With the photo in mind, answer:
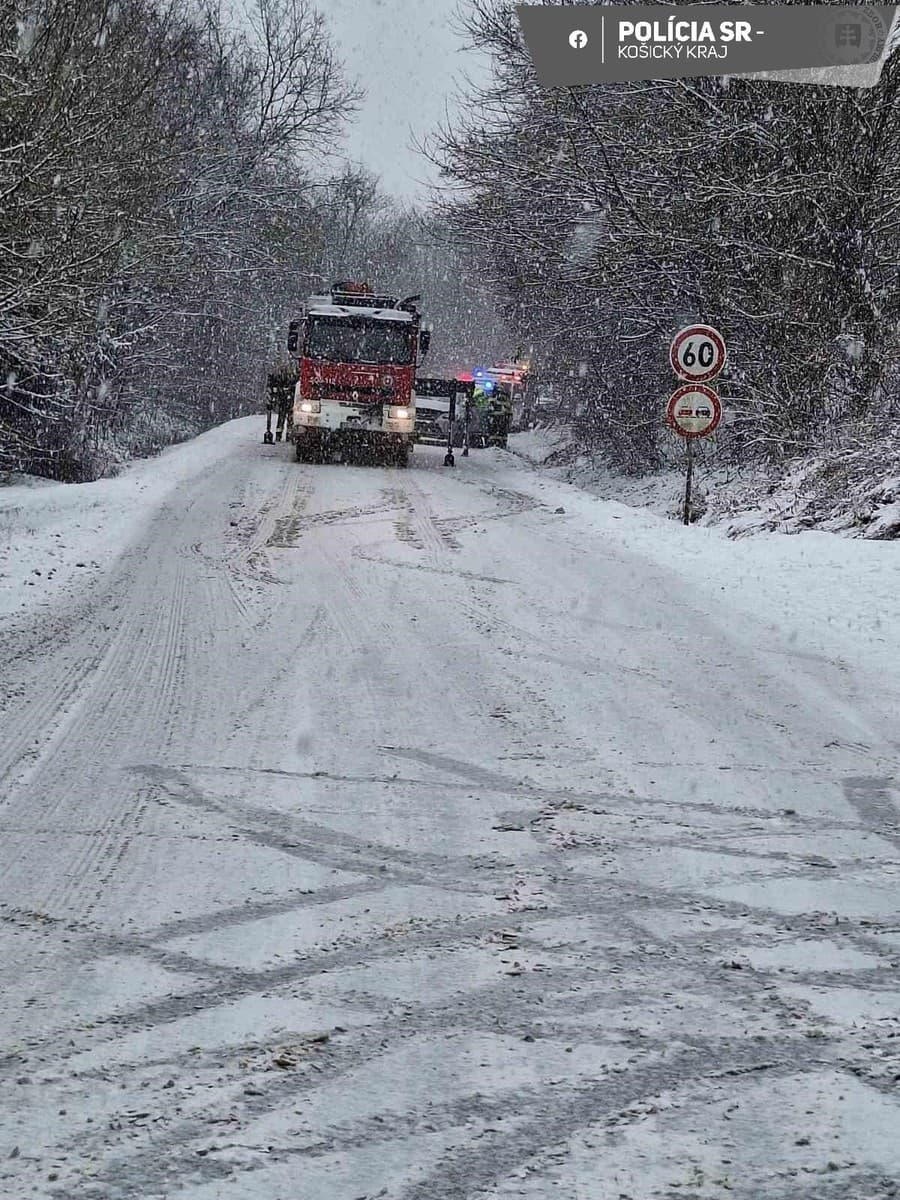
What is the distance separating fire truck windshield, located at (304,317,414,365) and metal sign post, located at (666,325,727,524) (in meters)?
10.1

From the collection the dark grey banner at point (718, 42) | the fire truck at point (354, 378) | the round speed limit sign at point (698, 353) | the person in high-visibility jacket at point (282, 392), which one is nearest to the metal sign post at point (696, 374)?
the round speed limit sign at point (698, 353)

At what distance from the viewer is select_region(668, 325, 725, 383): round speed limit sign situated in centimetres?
1511

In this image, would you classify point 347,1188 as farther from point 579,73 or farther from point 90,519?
point 579,73

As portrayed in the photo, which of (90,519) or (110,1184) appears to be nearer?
(110,1184)

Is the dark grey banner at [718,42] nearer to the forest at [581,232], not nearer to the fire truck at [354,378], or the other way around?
the forest at [581,232]

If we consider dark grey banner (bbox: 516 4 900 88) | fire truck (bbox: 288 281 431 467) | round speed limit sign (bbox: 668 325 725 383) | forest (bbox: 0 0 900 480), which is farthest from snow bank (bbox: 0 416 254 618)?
dark grey banner (bbox: 516 4 900 88)

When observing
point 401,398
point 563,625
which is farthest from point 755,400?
point 563,625

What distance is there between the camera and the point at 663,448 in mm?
24688

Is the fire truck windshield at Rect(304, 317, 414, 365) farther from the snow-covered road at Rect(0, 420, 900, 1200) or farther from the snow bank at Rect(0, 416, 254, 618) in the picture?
the snow-covered road at Rect(0, 420, 900, 1200)

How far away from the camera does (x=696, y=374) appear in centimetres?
1517

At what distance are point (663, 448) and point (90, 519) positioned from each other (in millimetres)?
13230

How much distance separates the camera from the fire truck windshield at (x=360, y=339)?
24.6m

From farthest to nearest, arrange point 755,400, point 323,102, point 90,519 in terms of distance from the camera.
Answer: point 323,102 < point 755,400 < point 90,519

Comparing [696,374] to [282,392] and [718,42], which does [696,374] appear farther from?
[282,392]
